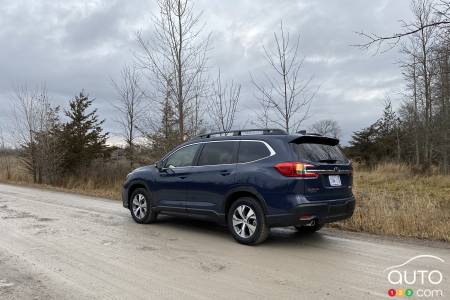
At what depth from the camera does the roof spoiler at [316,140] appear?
7148 mm

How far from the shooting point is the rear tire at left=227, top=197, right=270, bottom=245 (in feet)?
23.4

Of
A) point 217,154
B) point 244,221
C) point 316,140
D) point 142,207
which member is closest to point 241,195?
point 244,221

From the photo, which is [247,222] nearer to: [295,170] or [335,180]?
[295,170]

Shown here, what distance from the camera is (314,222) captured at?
23.3ft

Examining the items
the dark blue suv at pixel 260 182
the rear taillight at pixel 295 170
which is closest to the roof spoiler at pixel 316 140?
the dark blue suv at pixel 260 182

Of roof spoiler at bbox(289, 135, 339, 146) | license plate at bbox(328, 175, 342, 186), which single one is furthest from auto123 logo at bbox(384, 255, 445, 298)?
roof spoiler at bbox(289, 135, 339, 146)

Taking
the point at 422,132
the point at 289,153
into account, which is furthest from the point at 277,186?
the point at 422,132

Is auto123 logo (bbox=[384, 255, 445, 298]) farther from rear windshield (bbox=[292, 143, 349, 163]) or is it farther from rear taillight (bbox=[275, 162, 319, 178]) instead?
rear windshield (bbox=[292, 143, 349, 163])

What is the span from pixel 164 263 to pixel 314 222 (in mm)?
2510

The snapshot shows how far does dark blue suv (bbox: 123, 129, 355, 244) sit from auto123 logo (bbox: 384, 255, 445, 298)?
5.10 ft

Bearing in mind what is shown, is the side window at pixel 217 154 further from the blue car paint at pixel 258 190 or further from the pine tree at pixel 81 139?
the pine tree at pixel 81 139

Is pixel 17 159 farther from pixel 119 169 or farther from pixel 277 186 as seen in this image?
pixel 277 186

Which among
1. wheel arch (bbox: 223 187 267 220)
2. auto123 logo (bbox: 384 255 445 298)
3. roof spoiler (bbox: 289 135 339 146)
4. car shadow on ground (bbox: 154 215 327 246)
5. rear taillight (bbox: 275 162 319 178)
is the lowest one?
auto123 logo (bbox: 384 255 445 298)

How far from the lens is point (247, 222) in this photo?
7.33 metres
